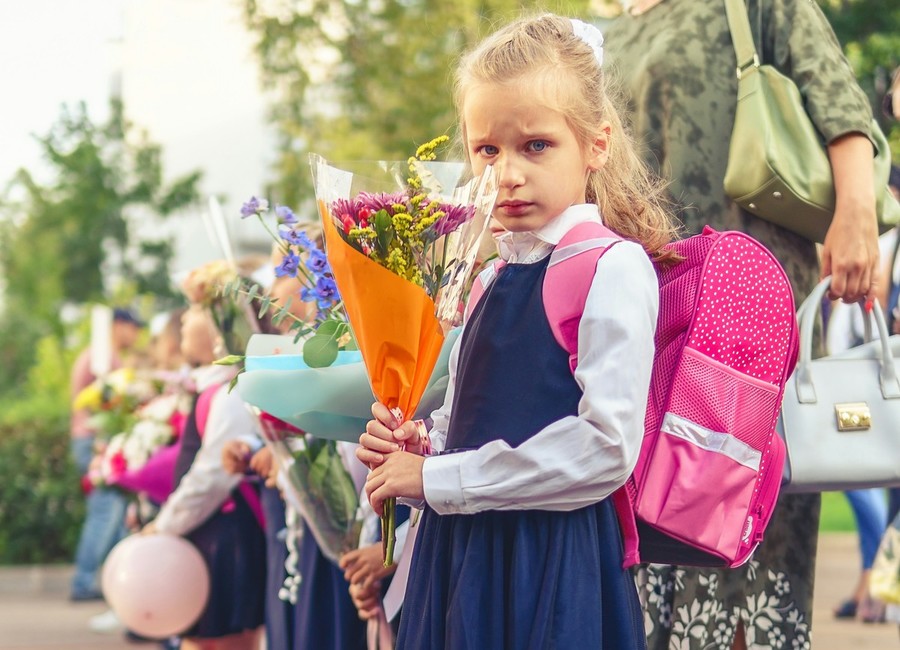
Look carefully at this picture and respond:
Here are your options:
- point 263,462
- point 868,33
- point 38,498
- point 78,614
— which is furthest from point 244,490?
point 868,33

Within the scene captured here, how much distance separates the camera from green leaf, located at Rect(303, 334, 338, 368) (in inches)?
112

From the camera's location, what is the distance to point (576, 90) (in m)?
2.65

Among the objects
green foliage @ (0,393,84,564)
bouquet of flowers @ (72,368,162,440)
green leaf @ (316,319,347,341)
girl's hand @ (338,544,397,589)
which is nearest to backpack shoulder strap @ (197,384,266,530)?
bouquet of flowers @ (72,368,162,440)

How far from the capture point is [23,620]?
959 centimetres

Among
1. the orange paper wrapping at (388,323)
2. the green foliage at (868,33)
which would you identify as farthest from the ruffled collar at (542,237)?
the green foliage at (868,33)

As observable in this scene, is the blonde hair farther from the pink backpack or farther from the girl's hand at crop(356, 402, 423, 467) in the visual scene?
the girl's hand at crop(356, 402, 423, 467)

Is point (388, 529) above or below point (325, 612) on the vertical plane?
above

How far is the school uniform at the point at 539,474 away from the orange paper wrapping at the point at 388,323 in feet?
0.32

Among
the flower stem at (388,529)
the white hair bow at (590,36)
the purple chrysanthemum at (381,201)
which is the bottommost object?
the flower stem at (388,529)

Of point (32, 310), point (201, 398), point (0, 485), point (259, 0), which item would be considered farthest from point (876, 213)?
point (32, 310)

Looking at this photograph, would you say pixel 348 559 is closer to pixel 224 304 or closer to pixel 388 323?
pixel 388 323

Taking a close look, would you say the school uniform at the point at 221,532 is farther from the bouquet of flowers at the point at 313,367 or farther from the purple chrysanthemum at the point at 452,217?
the purple chrysanthemum at the point at 452,217

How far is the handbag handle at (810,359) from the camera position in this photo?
3.02 metres

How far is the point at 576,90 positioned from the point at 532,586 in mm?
984
